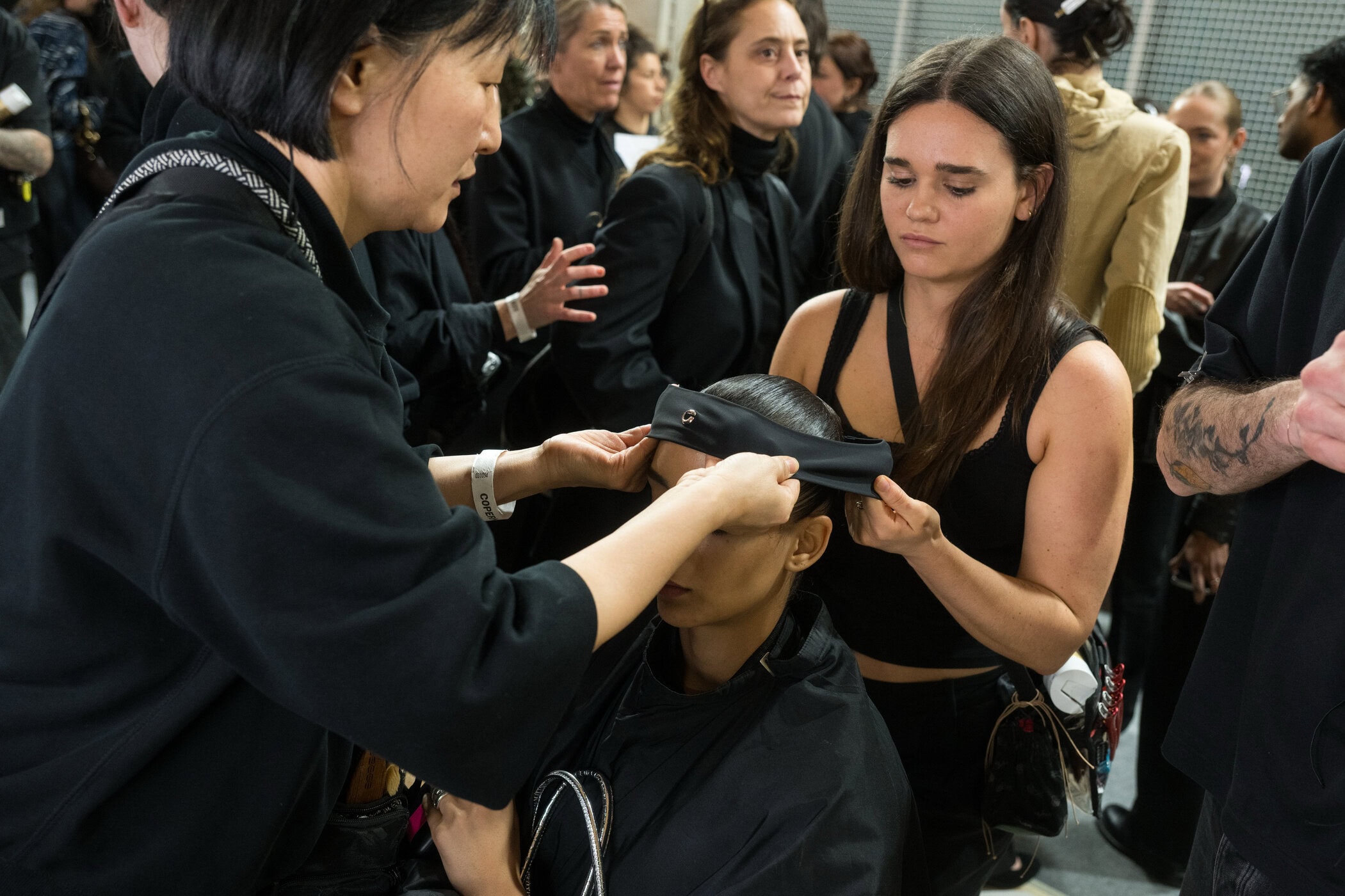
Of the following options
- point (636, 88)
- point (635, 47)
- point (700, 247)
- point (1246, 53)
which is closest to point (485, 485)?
point (700, 247)

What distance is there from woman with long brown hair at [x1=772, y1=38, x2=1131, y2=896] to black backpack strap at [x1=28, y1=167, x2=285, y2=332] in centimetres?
81

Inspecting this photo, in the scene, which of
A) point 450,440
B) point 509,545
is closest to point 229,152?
point 450,440

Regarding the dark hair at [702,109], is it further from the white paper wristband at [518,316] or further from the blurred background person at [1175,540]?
the blurred background person at [1175,540]

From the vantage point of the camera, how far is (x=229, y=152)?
934 mm

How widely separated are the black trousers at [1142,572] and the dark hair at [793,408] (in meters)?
1.79

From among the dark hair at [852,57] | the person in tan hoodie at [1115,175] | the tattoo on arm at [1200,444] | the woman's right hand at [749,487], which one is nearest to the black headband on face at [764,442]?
the woman's right hand at [749,487]

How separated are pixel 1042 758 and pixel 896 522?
1.72ft

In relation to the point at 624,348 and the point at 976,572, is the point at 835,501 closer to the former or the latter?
the point at 976,572

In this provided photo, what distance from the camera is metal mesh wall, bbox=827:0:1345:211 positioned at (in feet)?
14.1

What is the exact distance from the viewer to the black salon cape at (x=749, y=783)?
1.36m

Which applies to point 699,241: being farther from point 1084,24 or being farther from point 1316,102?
point 1316,102

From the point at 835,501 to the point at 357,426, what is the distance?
0.96m

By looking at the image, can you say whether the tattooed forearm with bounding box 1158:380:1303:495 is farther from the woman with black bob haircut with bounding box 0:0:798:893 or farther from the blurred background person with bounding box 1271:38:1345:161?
the blurred background person with bounding box 1271:38:1345:161

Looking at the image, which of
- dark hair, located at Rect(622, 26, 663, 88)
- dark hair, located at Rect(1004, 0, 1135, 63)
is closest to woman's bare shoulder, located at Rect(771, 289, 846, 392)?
dark hair, located at Rect(1004, 0, 1135, 63)
